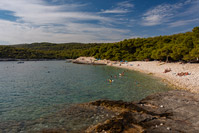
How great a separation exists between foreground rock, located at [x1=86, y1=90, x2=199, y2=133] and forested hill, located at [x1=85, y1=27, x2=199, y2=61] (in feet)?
113

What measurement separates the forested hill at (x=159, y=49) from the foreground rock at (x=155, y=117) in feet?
113

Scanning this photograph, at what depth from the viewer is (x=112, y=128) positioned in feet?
33.8

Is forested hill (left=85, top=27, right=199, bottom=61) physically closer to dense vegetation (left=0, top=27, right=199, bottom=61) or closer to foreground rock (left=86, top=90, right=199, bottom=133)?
dense vegetation (left=0, top=27, right=199, bottom=61)

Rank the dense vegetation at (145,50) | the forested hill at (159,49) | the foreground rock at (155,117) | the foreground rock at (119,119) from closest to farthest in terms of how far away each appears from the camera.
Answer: the foreground rock at (155,117), the foreground rock at (119,119), the forested hill at (159,49), the dense vegetation at (145,50)

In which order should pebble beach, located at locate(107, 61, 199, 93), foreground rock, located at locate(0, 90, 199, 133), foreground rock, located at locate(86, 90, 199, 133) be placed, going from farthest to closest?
pebble beach, located at locate(107, 61, 199, 93) < foreground rock, located at locate(0, 90, 199, 133) < foreground rock, located at locate(86, 90, 199, 133)

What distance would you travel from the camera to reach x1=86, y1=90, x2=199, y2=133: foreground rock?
10.2m

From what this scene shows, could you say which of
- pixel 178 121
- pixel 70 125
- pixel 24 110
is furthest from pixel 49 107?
pixel 178 121

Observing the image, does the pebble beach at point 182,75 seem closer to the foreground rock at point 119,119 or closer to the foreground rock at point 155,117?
the foreground rock at point 155,117

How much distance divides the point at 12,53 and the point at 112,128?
17403 centimetres

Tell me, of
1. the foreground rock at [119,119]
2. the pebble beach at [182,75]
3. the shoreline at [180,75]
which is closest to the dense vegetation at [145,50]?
the shoreline at [180,75]

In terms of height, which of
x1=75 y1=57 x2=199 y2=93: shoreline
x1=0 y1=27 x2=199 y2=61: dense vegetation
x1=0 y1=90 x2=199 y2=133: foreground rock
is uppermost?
x1=0 y1=27 x2=199 y2=61: dense vegetation

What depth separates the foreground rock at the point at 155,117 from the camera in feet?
33.6

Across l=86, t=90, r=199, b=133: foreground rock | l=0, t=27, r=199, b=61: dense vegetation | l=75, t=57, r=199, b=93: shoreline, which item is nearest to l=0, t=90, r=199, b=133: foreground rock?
l=86, t=90, r=199, b=133: foreground rock

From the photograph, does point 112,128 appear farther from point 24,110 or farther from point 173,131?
point 24,110
